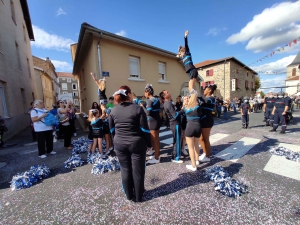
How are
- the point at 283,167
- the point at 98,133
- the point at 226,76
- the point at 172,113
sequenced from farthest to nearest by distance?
the point at 226,76
the point at 98,133
the point at 172,113
the point at 283,167

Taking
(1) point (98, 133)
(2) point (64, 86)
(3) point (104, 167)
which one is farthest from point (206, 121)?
(2) point (64, 86)

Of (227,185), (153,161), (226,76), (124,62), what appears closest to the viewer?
(227,185)

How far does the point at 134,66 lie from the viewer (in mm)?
9008

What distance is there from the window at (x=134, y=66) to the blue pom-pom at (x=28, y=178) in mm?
6861

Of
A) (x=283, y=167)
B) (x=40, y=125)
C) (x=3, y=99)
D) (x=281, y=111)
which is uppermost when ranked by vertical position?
(x=3, y=99)

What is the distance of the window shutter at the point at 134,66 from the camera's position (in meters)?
8.85

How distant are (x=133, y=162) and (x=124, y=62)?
7218 millimetres

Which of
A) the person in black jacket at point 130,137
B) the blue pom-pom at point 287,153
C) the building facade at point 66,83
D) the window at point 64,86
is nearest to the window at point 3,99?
the person in black jacket at point 130,137

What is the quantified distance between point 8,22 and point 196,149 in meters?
12.9

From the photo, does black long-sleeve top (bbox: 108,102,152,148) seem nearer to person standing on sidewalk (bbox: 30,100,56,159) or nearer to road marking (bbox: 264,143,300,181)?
road marking (bbox: 264,143,300,181)

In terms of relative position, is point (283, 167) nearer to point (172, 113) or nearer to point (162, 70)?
point (172, 113)

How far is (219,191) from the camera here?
8.15 ft

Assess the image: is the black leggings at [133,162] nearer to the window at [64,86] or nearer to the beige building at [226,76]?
the beige building at [226,76]

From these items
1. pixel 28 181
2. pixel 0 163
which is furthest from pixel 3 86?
pixel 28 181
